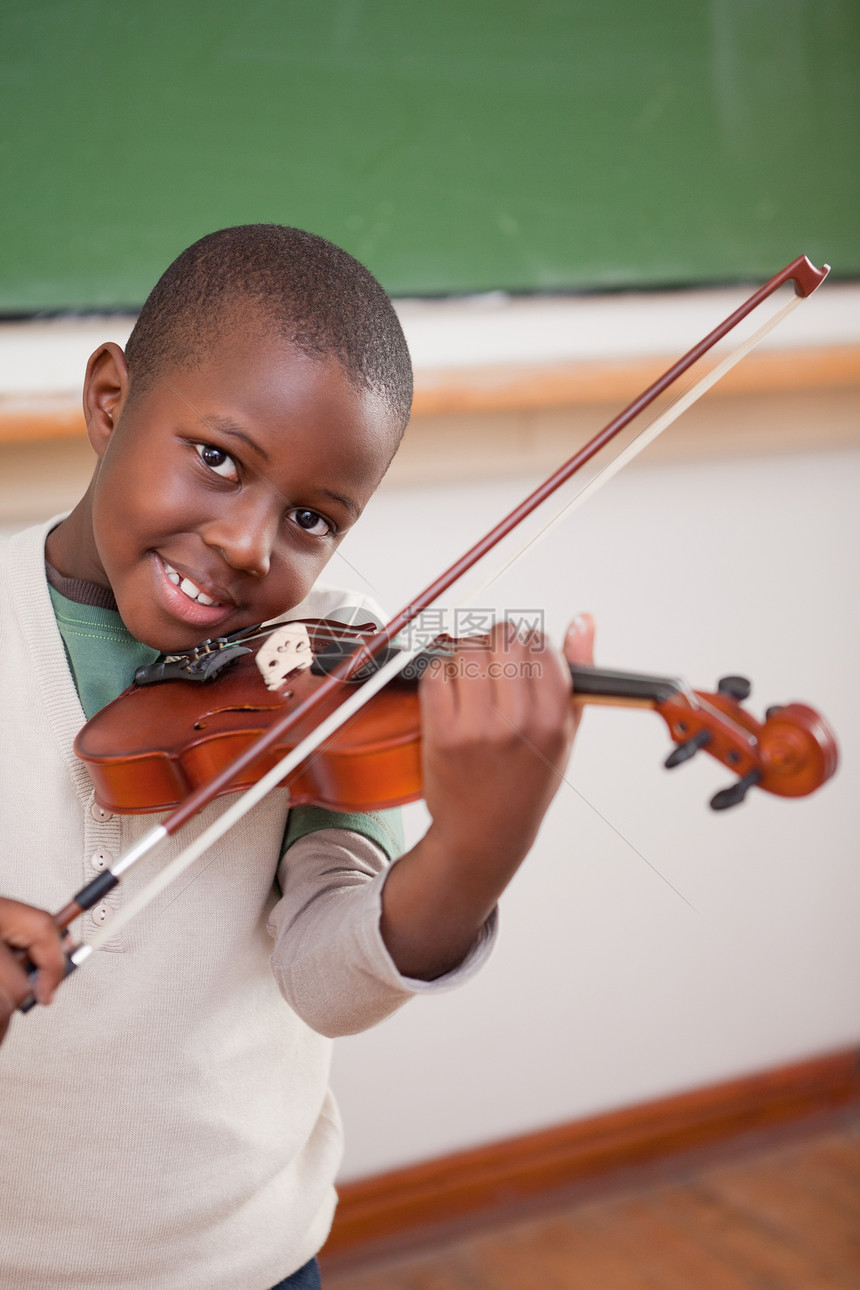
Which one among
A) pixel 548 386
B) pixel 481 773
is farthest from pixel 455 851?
pixel 548 386

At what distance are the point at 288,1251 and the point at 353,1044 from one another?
0.49 m

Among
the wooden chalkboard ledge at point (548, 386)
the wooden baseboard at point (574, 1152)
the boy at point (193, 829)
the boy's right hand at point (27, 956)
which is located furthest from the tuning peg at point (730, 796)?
the wooden baseboard at point (574, 1152)

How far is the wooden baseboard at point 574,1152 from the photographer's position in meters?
1.21

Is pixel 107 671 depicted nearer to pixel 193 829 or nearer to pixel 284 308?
pixel 193 829

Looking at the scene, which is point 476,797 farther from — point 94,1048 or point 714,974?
point 714,974

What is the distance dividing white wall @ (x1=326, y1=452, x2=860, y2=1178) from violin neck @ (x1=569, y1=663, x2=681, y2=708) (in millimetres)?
594

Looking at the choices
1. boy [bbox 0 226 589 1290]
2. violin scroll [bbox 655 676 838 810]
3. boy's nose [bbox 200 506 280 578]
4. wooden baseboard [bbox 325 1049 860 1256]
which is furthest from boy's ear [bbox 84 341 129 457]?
wooden baseboard [bbox 325 1049 860 1256]

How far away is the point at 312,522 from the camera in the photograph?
0.63 metres

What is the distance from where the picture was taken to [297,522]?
24.6 inches

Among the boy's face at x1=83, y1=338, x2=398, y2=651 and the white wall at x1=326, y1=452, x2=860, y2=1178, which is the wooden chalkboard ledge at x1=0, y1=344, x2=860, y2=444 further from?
the boy's face at x1=83, y1=338, x2=398, y2=651

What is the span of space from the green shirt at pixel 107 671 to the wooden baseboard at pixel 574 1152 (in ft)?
2.22

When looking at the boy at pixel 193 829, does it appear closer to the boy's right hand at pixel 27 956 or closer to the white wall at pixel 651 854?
the boy's right hand at pixel 27 956

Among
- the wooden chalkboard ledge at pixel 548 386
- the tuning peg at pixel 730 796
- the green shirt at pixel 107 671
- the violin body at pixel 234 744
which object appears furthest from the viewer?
the wooden chalkboard ledge at pixel 548 386

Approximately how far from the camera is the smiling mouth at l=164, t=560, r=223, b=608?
605mm
